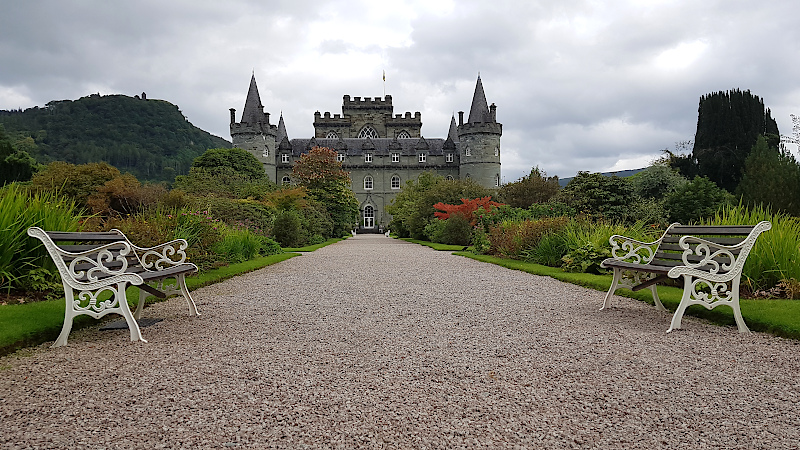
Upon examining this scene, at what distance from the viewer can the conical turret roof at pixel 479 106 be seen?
56469mm

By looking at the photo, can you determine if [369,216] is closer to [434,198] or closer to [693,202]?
[434,198]

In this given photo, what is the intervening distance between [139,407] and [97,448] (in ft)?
1.63

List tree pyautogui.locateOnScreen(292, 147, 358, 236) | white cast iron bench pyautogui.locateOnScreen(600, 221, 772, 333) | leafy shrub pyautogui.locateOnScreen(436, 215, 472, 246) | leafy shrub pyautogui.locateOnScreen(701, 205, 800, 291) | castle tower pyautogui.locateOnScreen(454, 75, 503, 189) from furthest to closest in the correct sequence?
castle tower pyautogui.locateOnScreen(454, 75, 503, 189)
tree pyautogui.locateOnScreen(292, 147, 358, 236)
leafy shrub pyautogui.locateOnScreen(436, 215, 472, 246)
leafy shrub pyautogui.locateOnScreen(701, 205, 800, 291)
white cast iron bench pyautogui.locateOnScreen(600, 221, 772, 333)

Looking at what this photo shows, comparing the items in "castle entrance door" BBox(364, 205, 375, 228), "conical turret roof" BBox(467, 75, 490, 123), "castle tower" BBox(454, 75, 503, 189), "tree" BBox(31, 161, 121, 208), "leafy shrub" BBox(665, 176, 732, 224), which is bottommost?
"castle entrance door" BBox(364, 205, 375, 228)

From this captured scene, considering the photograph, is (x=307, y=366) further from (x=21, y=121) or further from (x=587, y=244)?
(x=21, y=121)

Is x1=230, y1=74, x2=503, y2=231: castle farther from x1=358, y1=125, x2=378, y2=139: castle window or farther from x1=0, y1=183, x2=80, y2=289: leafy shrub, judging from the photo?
x1=0, y1=183, x2=80, y2=289: leafy shrub

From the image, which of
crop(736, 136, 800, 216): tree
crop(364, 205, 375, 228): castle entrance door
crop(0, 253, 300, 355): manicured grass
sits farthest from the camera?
crop(364, 205, 375, 228): castle entrance door

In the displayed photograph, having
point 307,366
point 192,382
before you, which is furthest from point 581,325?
point 192,382

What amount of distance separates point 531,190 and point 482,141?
2942cm

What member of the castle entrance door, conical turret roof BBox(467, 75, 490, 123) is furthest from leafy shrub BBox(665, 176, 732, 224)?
the castle entrance door

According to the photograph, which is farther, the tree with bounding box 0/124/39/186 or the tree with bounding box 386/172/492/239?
the tree with bounding box 0/124/39/186

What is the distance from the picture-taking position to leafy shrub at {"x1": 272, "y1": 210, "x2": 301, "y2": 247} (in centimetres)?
2039

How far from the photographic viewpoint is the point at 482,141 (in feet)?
187

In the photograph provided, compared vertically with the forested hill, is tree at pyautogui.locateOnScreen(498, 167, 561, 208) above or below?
below
